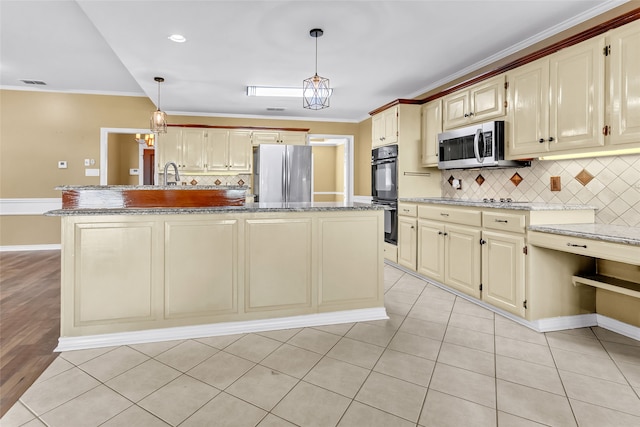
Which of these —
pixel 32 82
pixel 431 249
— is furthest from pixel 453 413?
pixel 32 82

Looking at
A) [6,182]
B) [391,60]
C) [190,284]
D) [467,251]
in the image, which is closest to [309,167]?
[391,60]

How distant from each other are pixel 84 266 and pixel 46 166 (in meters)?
4.37

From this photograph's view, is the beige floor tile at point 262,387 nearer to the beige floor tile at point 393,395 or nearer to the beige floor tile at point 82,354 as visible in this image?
the beige floor tile at point 393,395

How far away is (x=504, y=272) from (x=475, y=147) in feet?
4.12

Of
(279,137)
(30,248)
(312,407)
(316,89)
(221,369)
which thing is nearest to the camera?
(312,407)

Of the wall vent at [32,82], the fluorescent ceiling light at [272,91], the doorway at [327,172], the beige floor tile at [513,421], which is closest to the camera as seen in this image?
the beige floor tile at [513,421]

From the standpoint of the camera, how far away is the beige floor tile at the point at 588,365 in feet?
6.20

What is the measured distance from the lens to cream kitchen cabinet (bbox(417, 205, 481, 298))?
3.07 m

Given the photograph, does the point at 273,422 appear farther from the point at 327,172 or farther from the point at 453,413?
the point at 327,172

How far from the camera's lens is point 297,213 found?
2572 millimetres

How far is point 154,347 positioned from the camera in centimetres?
222

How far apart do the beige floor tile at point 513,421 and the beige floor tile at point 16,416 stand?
206cm

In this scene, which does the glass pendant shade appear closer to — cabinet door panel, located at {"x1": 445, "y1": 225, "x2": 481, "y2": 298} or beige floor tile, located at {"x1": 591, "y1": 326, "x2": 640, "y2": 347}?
cabinet door panel, located at {"x1": 445, "y1": 225, "x2": 481, "y2": 298}

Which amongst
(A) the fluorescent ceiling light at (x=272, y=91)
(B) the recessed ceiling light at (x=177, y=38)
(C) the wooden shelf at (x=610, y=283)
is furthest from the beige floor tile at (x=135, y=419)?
(A) the fluorescent ceiling light at (x=272, y=91)
